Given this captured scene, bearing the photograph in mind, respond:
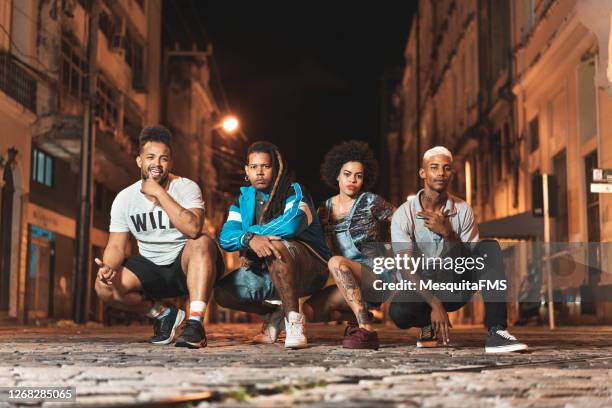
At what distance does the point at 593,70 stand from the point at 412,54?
3812 centimetres

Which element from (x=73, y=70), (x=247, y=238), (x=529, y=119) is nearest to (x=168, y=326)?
(x=247, y=238)

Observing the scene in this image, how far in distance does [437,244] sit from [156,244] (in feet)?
→ 7.24

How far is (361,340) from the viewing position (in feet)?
24.5

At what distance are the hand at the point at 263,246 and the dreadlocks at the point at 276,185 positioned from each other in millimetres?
369

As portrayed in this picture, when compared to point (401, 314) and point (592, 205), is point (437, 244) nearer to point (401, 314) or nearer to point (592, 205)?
point (401, 314)

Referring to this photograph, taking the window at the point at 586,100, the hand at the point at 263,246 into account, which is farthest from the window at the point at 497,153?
the hand at the point at 263,246

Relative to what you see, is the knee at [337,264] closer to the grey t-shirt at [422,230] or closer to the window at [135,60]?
the grey t-shirt at [422,230]

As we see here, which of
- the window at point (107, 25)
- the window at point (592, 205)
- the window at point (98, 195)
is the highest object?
the window at point (107, 25)

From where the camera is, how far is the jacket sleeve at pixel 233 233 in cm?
771

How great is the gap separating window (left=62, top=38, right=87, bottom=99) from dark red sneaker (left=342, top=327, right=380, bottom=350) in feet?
65.9

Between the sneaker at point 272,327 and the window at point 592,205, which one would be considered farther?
the window at point 592,205

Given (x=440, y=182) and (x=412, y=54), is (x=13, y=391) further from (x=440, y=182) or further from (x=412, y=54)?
(x=412, y=54)

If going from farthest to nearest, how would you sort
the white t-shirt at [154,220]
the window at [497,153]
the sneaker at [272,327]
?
1. the window at [497,153]
2. the sneaker at [272,327]
3. the white t-shirt at [154,220]

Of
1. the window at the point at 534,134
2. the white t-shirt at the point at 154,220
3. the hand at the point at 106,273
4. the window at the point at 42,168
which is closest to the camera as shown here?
the hand at the point at 106,273
